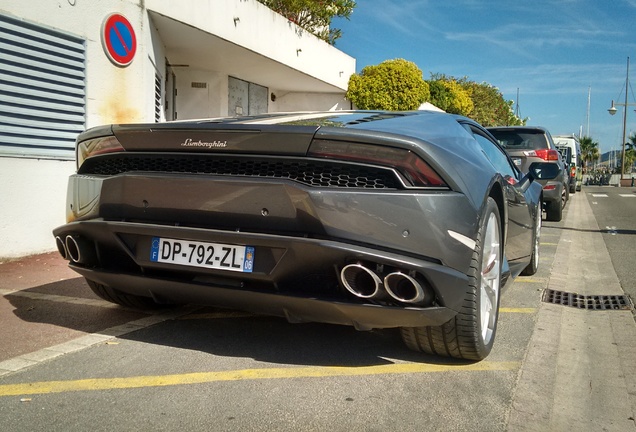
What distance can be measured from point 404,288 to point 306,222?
53cm

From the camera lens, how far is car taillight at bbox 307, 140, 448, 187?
258 cm

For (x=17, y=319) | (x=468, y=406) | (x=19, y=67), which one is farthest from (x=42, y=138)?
(x=468, y=406)

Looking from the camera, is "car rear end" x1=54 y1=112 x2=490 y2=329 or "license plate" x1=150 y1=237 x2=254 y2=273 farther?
"license plate" x1=150 y1=237 x2=254 y2=273

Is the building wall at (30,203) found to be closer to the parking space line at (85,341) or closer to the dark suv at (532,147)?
the parking space line at (85,341)

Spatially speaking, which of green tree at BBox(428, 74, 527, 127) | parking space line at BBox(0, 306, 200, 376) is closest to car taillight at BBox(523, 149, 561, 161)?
parking space line at BBox(0, 306, 200, 376)

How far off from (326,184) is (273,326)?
1347 mm

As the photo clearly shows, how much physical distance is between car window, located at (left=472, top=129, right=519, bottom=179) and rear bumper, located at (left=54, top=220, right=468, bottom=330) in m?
1.52

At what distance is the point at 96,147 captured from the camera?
10.7 ft

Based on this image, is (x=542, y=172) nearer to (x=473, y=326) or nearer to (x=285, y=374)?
(x=473, y=326)

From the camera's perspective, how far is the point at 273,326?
11.9ft

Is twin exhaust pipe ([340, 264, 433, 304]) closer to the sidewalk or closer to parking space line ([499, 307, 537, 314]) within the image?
the sidewalk

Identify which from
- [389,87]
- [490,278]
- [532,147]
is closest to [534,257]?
[490,278]

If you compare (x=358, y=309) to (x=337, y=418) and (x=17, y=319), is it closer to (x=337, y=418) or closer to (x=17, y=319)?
(x=337, y=418)

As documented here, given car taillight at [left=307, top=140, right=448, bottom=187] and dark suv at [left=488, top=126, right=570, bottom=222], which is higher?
dark suv at [left=488, top=126, right=570, bottom=222]
